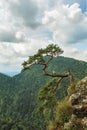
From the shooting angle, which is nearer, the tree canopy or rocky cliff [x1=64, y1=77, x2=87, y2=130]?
rocky cliff [x1=64, y1=77, x2=87, y2=130]

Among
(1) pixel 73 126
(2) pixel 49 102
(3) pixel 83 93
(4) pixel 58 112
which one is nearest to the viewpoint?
(1) pixel 73 126

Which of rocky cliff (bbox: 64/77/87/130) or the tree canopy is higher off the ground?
the tree canopy

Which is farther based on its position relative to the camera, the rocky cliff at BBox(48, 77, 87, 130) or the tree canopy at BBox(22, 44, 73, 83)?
A: the tree canopy at BBox(22, 44, 73, 83)

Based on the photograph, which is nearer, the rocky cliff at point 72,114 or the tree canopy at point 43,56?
the rocky cliff at point 72,114

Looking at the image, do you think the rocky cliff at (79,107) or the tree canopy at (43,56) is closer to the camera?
the rocky cliff at (79,107)

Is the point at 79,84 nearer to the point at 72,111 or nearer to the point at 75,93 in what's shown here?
the point at 75,93

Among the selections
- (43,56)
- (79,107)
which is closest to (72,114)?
(79,107)

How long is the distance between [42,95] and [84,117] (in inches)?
283

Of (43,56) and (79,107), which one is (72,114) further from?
(43,56)

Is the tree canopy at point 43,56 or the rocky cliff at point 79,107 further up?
the tree canopy at point 43,56

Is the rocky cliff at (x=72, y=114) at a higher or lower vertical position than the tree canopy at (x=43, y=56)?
lower

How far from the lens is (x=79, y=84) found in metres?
23.5

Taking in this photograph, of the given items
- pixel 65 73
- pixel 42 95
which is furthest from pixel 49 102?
pixel 65 73

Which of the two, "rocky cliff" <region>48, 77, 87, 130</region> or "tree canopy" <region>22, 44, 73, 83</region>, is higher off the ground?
"tree canopy" <region>22, 44, 73, 83</region>
